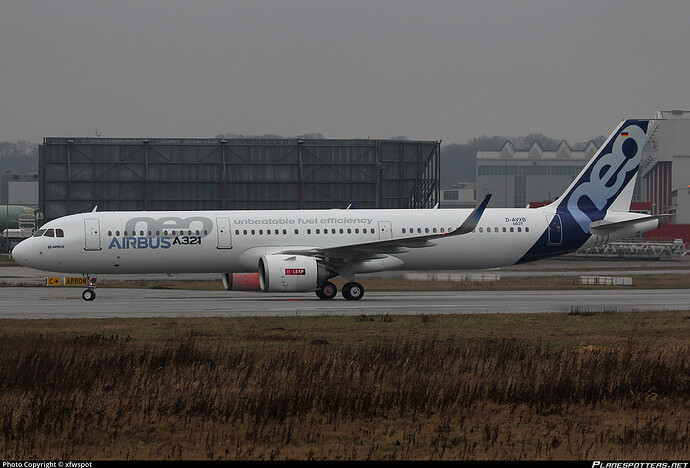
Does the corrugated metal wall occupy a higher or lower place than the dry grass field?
higher

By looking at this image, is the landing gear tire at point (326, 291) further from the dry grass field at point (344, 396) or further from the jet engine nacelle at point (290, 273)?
the dry grass field at point (344, 396)

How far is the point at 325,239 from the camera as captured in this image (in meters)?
35.7

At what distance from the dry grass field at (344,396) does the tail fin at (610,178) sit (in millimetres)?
17710

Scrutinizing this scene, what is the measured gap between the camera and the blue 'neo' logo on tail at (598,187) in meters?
37.1

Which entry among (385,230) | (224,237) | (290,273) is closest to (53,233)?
(224,237)

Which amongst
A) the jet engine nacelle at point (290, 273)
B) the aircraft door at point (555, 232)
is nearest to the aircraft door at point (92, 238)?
the jet engine nacelle at point (290, 273)

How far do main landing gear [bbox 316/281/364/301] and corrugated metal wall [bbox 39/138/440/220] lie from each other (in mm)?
37871

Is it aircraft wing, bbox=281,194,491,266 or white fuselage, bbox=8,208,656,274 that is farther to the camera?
white fuselage, bbox=8,208,656,274

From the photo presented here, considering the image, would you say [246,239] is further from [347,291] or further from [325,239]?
[347,291]

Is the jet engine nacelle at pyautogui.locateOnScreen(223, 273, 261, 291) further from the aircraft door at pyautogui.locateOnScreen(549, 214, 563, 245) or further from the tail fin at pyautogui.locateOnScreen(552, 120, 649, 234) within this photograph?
the tail fin at pyautogui.locateOnScreen(552, 120, 649, 234)

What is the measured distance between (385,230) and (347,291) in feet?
10.9

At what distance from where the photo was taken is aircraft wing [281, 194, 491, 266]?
3350cm

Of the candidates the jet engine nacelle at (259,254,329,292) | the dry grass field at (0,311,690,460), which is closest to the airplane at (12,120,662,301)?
the jet engine nacelle at (259,254,329,292)

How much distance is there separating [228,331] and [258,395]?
29.0 feet
